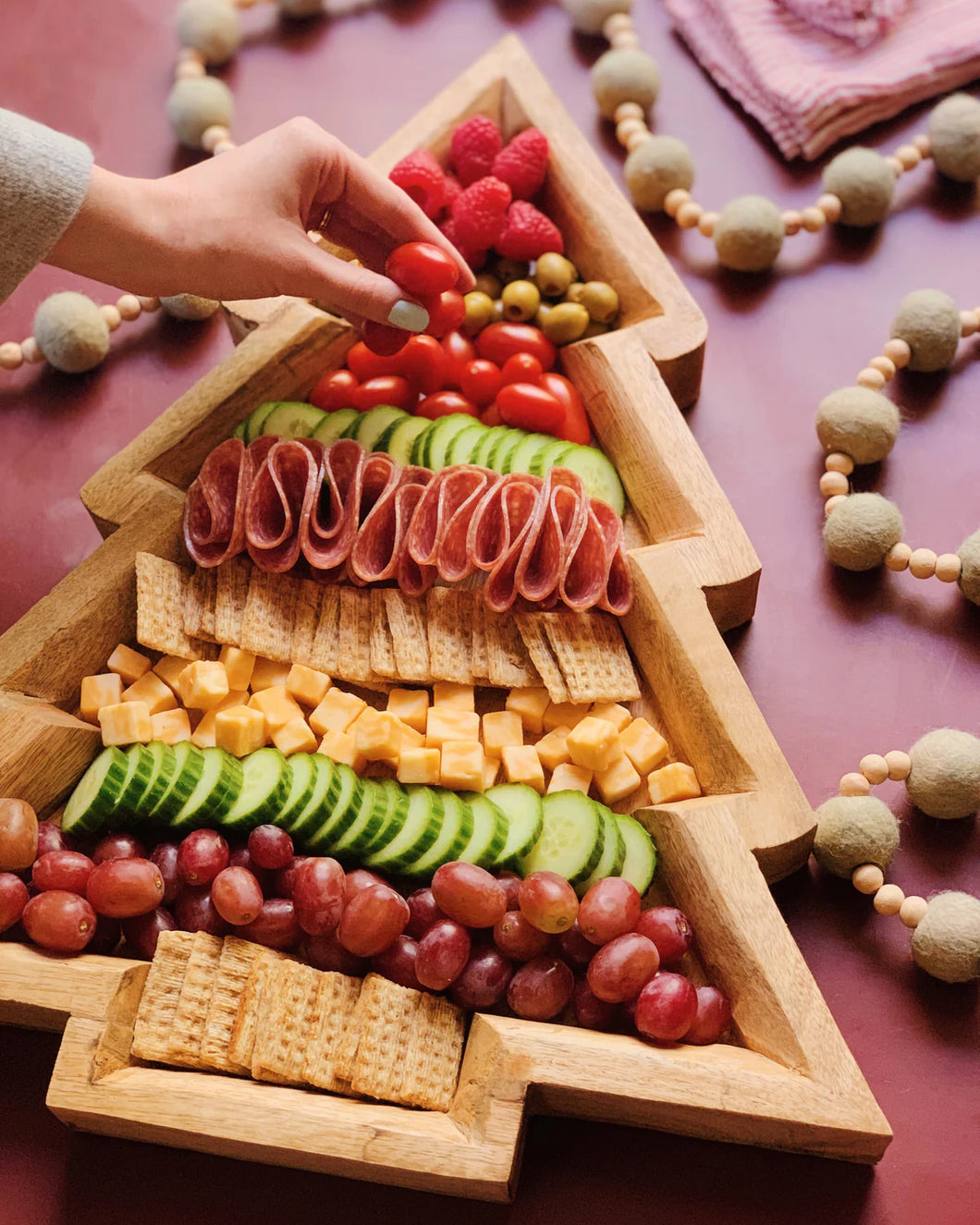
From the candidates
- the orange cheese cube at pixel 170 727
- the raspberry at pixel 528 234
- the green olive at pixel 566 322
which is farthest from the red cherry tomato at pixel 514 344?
the orange cheese cube at pixel 170 727

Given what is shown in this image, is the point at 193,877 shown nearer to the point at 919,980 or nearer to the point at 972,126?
the point at 919,980

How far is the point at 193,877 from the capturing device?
5.85 feet

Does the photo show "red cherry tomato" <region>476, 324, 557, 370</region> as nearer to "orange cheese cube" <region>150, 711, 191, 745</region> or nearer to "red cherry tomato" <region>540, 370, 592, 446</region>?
"red cherry tomato" <region>540, 370, 592, 446</region>

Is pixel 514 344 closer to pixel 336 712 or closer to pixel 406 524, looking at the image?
pixel 406 524

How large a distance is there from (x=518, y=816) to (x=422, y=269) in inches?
35.2

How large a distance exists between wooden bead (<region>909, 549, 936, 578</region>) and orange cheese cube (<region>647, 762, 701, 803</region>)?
1.86 feet

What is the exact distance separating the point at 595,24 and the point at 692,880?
2.02 meters

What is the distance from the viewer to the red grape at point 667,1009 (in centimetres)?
162

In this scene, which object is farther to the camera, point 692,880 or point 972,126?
point 972,126

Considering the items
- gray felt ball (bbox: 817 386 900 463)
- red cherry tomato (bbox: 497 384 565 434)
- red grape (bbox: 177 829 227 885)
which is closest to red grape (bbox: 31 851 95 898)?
red grape (bbox: 177 829 227 885)

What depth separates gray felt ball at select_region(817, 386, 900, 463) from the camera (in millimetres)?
2176

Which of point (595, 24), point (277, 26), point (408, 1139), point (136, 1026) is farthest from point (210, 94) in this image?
point (408, 1139)

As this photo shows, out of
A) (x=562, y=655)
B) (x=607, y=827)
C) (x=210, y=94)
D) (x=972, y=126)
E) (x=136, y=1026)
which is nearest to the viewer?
(x=136, y=1026)

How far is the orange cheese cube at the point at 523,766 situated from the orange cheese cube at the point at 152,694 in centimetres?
Answer: 55
